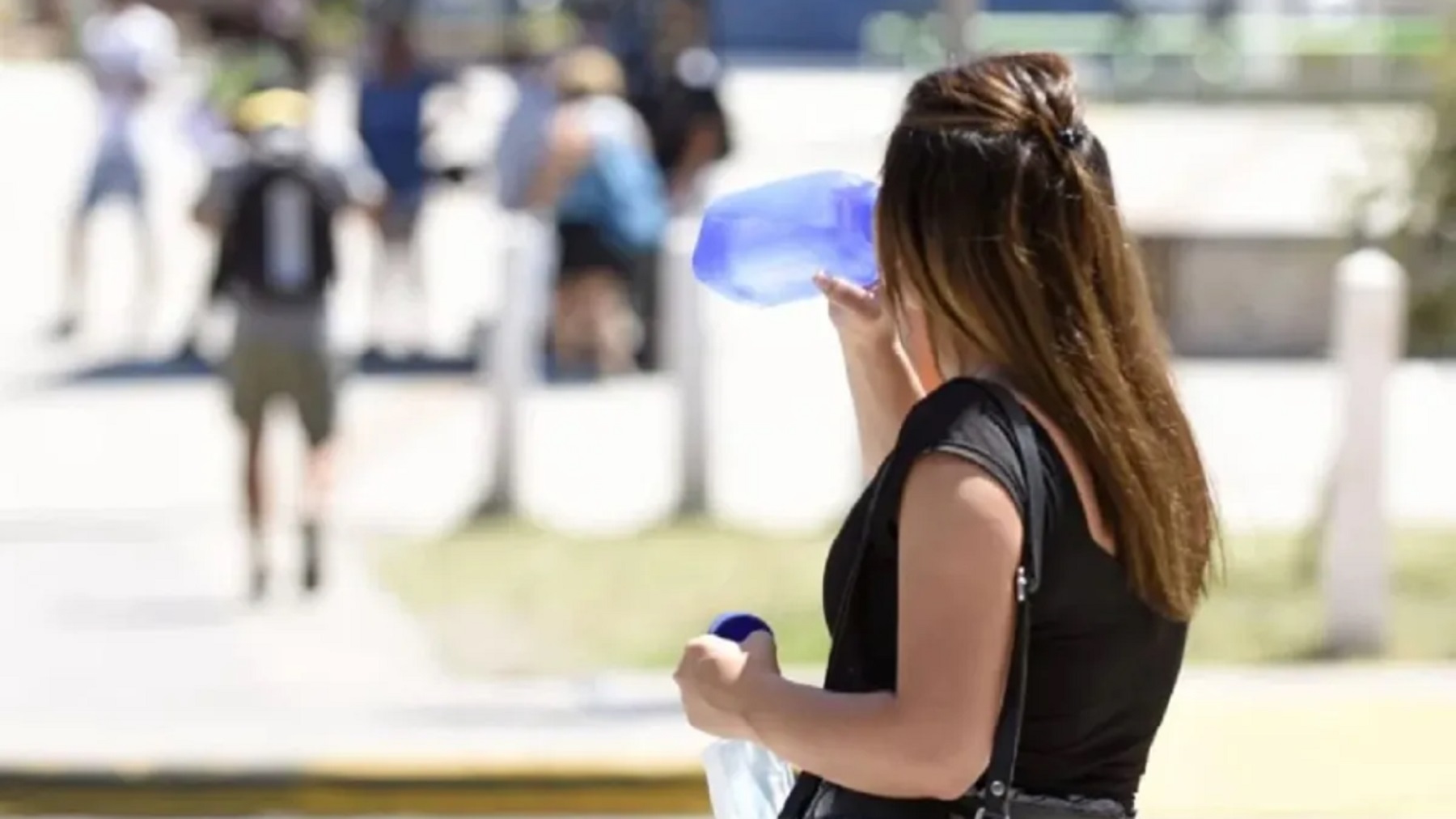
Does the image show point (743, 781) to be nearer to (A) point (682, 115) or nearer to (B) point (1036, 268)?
(B) point (1036, 268)

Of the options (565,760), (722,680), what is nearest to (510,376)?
(565,760)

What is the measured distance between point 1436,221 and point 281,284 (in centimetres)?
347

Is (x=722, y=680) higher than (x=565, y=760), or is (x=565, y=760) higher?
(x=722, y=680)

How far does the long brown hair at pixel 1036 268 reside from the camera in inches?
95.5

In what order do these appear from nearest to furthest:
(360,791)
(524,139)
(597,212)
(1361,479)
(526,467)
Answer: (360,791) → (1361,479) → (526,467) → (597,212) → (524,139)

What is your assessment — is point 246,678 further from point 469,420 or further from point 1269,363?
point 1269,363

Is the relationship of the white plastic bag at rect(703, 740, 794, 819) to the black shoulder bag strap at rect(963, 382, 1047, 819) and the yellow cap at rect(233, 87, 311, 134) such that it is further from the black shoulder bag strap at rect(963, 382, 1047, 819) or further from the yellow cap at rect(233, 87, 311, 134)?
the yellow cap at rect(233, 87, 311, 134)

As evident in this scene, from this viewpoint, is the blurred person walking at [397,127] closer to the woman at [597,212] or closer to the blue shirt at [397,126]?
the blue shirt at [397,126]

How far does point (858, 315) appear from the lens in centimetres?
276

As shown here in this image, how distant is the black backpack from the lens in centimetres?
806

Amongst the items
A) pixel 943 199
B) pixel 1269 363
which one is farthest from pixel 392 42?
pixel 943 199

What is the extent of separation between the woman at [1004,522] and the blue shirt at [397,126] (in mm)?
10642

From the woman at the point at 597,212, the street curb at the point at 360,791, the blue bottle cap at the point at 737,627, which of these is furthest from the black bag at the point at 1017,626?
the woman at the point at 597,212

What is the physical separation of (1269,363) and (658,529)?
4542 millimetres
